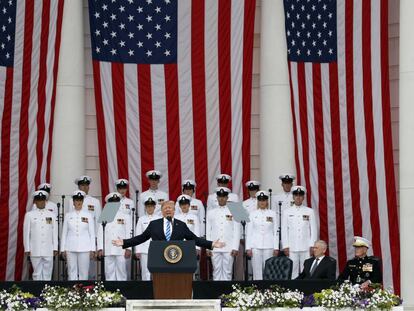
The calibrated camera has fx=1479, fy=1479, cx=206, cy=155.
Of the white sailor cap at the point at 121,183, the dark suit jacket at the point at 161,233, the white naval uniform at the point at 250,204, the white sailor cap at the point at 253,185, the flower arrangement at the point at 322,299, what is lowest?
the flower arrangement at the point at 322,299

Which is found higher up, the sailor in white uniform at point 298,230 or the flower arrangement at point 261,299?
the sailor in white uniform at point 298,230

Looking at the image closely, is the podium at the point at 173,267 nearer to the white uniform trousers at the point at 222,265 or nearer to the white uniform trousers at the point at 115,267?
the white uniform trousers at the point at 222,265

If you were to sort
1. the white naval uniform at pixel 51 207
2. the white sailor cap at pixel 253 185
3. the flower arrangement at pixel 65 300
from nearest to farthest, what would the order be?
the flower arrangement at pixel 65 300 < the white naval uniform at pixel 51 207 < the white sailor cap at pixel 253 185

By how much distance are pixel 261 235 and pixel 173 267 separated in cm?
858

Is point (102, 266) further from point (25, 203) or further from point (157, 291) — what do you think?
point (157, 291)

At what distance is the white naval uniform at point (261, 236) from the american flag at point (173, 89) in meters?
2.90

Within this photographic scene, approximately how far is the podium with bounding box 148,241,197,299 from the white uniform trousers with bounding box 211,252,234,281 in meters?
8.66

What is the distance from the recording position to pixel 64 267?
128 feet

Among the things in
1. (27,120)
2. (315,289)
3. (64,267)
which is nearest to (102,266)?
(64,267)

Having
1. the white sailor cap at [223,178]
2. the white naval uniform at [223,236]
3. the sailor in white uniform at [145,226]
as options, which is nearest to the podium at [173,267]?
the sailor in white uniform at [145,226]

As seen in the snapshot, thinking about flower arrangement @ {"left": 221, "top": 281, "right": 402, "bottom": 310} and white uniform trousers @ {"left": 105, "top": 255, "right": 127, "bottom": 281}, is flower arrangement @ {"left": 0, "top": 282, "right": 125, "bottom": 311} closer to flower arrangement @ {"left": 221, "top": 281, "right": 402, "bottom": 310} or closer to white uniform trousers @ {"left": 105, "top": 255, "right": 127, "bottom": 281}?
flower arrangement @ {"left": 221, "top": 281, "right": 402, "bottom": 310}

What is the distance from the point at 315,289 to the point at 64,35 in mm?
12361

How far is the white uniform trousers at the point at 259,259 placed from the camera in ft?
125

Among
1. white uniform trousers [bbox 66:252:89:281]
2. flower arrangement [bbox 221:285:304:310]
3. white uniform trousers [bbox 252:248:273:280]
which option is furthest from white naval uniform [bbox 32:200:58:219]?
flower arrangement [bbox 221:285:304:310]
